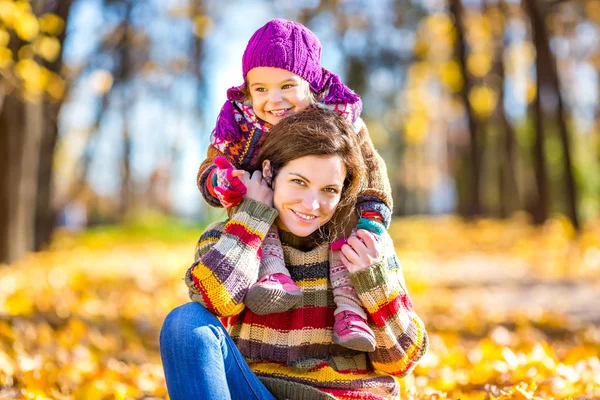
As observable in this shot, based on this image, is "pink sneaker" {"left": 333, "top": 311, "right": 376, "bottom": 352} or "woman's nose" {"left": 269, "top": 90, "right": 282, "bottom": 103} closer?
"pink sneaker" {"left": 333, "top": 311, "right": 376, "bottom": 352}

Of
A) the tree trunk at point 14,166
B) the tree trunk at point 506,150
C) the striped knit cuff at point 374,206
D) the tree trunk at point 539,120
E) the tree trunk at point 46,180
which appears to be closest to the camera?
the striped knit cuff at point 374,206

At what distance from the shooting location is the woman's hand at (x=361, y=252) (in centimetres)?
215

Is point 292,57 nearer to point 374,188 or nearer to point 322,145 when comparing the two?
point 322,145

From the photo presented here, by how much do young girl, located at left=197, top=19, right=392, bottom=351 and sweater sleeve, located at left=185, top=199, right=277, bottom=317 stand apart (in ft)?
0.25

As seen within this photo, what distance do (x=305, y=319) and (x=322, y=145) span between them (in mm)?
559

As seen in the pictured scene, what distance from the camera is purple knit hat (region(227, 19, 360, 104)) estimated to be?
2.34 m

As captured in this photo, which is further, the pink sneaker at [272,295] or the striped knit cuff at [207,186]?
the striped knit cuff at [207,186]

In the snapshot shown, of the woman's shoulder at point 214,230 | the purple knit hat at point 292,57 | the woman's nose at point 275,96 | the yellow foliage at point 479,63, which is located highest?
Answer: the yellow foliage at point 479,63

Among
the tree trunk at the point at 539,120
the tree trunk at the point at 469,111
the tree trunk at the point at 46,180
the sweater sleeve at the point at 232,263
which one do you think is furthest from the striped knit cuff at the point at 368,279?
the tree trunk at the point at 469,111

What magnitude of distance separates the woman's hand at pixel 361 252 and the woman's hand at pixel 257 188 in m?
0.29

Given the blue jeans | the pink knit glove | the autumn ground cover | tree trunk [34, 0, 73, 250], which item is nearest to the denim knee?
the blue jeans

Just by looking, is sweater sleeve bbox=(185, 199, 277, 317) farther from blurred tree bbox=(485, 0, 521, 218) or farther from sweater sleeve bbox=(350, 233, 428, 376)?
blurred tree bbox=(485, 0, 521, 218)

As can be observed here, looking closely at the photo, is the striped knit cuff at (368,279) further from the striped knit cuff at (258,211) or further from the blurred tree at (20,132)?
the blurred tree at (20,132)

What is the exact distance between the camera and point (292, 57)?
2342mm
